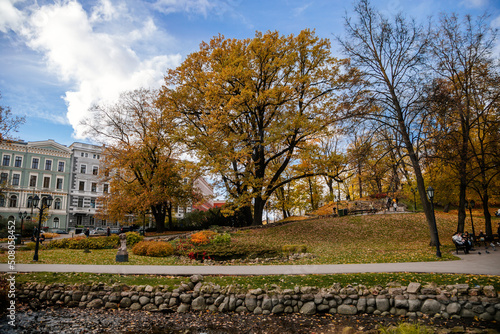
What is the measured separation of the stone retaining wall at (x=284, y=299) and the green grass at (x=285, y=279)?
0.33 metres

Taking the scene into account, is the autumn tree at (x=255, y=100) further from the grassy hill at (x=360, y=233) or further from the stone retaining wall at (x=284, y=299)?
the stone retaining wall at (x=284, y=299)

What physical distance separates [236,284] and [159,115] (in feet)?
82.0

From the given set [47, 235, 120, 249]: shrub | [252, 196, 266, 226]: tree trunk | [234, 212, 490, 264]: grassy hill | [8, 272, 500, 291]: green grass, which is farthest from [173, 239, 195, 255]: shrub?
[252, 196, 266, 226]: tree trunk

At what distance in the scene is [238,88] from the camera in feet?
77.4

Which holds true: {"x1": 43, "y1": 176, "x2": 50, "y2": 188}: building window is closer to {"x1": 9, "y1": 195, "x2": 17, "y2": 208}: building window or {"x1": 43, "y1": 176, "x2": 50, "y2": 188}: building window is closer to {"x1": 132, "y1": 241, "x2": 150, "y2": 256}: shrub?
{"x1": 9, "y1": 195, "x2": 17, "y2": 208}: building window

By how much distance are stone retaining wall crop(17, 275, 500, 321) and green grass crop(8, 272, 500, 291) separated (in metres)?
0.33

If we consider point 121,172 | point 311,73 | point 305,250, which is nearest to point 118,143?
point 121,172

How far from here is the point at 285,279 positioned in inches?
349

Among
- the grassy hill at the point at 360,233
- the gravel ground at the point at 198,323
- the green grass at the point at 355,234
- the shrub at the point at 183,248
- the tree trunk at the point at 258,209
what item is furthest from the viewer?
the tree trunk at the point at 258,209

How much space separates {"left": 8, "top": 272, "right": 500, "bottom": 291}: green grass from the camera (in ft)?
27.0

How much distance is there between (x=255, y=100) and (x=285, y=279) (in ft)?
53.5

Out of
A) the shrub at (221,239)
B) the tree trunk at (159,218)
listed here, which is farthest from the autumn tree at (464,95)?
the tree trunk at (159,218)

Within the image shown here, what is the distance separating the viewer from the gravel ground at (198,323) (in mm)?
6676

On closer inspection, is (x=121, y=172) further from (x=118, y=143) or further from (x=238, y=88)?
(x=238, y=88)
